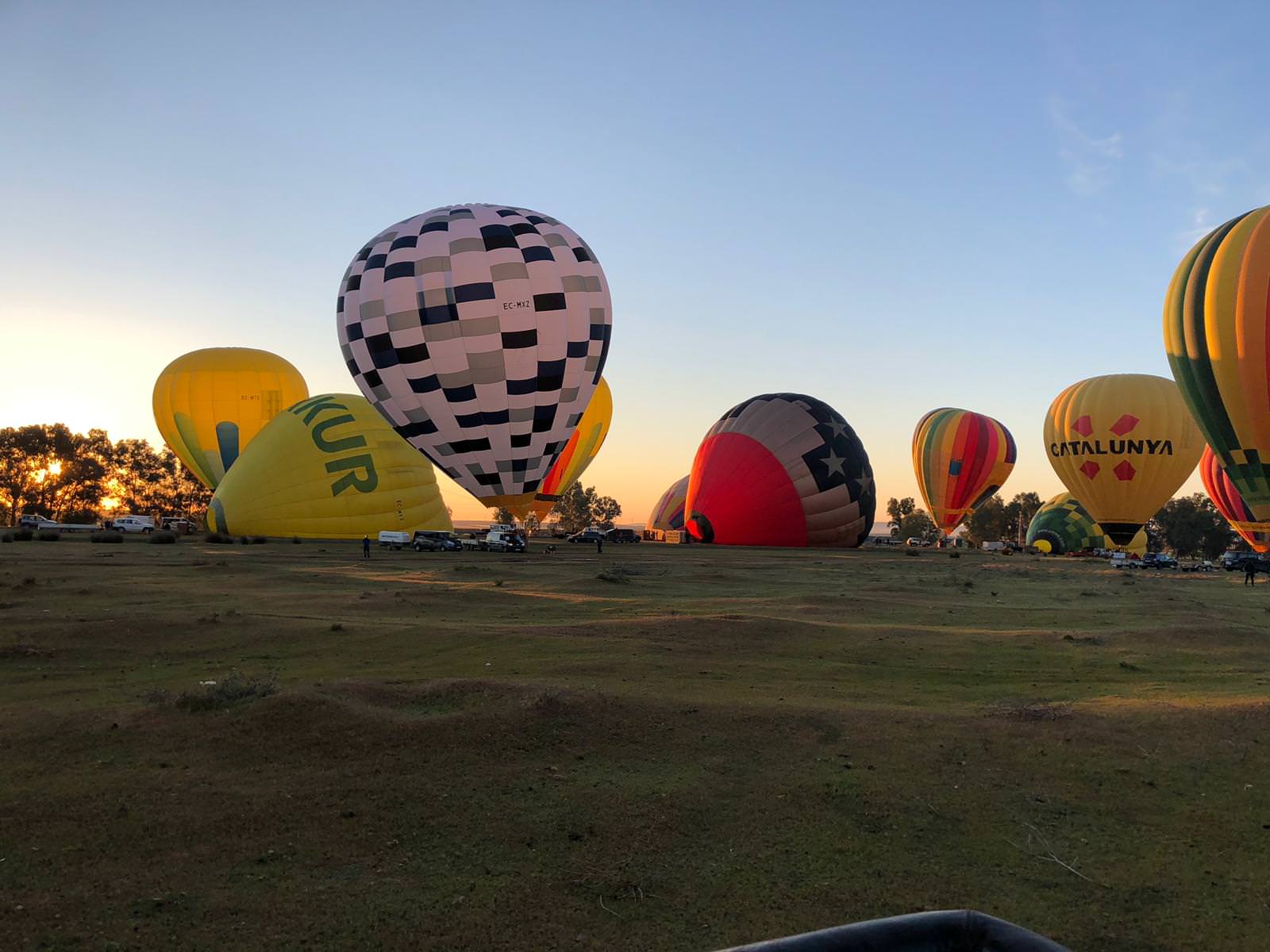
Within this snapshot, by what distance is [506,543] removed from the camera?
44406 millimetres

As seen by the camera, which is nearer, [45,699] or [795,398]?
[45,699]

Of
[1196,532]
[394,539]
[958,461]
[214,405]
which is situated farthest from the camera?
[1196,532]

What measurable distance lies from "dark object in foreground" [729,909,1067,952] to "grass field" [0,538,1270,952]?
3.91m

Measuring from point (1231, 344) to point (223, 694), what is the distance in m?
33.2

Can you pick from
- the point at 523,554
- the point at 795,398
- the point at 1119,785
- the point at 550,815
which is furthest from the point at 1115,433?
the point at 550,815

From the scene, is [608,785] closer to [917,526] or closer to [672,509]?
[672,509]

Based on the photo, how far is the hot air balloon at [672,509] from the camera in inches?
2997

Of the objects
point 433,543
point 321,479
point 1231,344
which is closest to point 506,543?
point 433,543

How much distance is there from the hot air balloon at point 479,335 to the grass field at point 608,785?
421 inches

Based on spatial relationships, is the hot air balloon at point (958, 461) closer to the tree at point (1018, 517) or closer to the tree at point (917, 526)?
the tree at point (1018, 517)

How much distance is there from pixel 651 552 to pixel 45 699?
1459 inches

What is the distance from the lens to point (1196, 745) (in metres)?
8.99

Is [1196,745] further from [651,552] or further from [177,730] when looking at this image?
[651,552]

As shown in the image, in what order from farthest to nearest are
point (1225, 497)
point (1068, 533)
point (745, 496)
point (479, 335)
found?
point (1068, 533) → point (1225, 497) → point (745, 496) → point (479, 335)
